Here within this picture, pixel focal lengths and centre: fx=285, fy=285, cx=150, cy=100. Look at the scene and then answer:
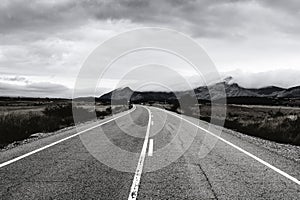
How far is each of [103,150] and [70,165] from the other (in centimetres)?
217

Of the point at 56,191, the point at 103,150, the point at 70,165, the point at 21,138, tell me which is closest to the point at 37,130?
the point at 21,138

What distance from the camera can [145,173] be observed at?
20.6 ft

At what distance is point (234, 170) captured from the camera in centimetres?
667

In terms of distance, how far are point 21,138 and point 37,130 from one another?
3.25 meters

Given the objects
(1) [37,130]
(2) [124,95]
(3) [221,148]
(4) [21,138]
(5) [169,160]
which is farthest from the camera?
(2) [124,95]

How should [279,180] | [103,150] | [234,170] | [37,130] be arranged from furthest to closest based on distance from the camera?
[37,130]
[103,150]
[234,170]
[279,180]

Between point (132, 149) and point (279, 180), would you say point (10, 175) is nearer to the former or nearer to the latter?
point (132, 149)

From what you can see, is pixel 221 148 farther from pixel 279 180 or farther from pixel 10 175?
pixel 10 175

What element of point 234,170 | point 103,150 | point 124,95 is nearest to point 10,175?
point 103,150

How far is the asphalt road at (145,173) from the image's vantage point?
4.91 m

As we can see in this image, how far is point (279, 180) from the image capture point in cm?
583

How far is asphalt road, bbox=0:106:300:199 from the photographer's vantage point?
16.1ft

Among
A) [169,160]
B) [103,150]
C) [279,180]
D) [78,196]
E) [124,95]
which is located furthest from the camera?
[124,95]

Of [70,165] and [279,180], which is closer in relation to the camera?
[279,180]
